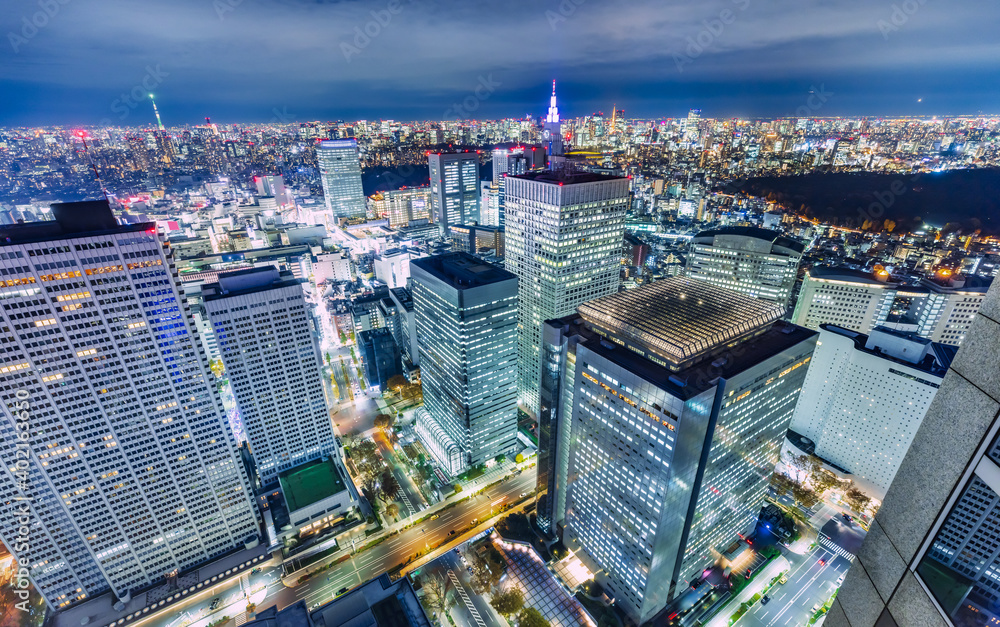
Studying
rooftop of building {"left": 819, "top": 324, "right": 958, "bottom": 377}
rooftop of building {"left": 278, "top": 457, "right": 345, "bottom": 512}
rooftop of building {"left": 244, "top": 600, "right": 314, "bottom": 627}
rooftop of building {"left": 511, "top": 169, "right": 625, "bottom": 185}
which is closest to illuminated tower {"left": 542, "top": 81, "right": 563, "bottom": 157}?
rooftop of building {"left": 511, "top": 169, "right": 625, "bottom": 185}

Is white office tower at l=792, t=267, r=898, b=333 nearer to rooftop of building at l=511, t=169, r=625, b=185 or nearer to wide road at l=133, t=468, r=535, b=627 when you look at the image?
rooftop of building at l=511, t=169, r=625, b=185

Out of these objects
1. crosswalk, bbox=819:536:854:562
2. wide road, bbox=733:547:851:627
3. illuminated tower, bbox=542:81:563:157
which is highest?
illuminated tower, bbox=542:81:563:157

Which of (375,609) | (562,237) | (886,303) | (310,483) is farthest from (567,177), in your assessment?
(375,609)

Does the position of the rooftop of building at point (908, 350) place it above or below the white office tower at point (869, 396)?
above

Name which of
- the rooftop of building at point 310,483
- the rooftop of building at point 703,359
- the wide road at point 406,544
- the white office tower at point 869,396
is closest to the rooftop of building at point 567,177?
the rooftop of building at point 703,359

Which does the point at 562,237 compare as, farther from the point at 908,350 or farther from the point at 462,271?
the point at 908,350

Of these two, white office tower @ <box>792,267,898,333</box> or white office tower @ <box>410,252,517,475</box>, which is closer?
white office tower @ <box>410,252,517,475</box>

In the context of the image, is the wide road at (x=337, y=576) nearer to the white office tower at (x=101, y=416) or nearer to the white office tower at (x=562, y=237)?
the white office tower at (x=101, y=416)
